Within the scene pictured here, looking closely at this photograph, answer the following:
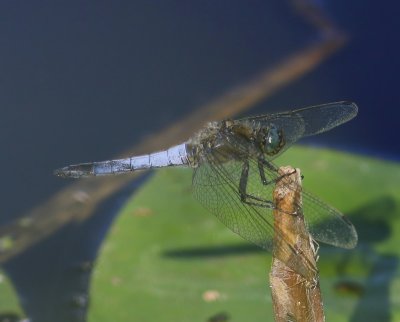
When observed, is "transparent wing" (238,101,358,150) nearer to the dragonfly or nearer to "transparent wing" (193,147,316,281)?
the dragonfly

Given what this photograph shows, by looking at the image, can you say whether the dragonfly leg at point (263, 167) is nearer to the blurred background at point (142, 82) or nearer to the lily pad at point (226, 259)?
the lily pad at point (226, 259)

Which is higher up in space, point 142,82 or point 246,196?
point 142,82

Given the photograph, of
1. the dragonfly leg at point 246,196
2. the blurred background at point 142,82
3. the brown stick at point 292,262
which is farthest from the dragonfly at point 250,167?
the blurred background at point 142,82

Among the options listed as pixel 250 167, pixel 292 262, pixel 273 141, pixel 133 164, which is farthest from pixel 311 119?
pixel 292 262

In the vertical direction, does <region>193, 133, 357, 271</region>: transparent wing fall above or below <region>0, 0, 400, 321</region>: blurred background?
below

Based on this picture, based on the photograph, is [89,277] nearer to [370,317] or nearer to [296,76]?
[370,317]

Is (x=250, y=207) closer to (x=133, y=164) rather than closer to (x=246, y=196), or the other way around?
(x=246, y=196)

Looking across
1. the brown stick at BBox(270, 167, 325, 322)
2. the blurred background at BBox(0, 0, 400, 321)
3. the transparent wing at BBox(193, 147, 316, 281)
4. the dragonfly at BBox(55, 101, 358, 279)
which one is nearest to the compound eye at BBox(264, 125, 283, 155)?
the dragonfly at BBox(55, 101, 358, 279)
